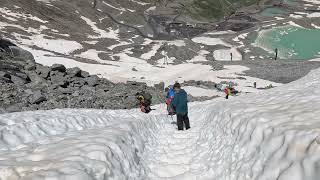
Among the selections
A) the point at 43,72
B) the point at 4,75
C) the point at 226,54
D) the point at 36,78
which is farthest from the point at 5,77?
the point at 226,54

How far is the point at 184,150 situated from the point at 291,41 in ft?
465

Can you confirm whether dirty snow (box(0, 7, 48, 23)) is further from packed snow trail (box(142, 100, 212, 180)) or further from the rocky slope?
packed snow trail (box(142, 100, 212, 180))

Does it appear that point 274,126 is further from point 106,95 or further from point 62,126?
point 106,95

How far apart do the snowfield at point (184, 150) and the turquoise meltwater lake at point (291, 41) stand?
11948 centimetres

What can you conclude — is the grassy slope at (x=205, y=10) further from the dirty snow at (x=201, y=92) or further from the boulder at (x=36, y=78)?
the boulder at (x=36, y=78)

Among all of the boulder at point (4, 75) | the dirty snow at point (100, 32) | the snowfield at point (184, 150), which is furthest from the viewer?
the dirty snow at point (100, 32)

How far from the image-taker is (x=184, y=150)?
1490 centimetres

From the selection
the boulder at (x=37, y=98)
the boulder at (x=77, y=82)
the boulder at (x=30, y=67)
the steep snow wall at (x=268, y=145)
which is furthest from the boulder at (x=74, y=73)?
the steep snow wall at (x=268, y=145)

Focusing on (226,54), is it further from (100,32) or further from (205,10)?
(205,10)

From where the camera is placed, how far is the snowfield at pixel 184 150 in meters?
7.26

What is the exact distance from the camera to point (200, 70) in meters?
71.6

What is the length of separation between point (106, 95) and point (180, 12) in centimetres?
15146

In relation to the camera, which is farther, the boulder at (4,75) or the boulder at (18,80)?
the boulder at (18,80)

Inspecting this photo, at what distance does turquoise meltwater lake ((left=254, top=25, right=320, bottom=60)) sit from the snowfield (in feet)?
392
